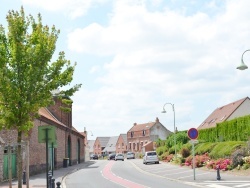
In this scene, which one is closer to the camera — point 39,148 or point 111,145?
point 39,148

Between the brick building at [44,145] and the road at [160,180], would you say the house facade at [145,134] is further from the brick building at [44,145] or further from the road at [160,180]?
the road at [160,180]

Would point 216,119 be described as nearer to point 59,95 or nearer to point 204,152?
point 204,152

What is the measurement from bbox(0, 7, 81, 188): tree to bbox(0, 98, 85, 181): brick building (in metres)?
2.03

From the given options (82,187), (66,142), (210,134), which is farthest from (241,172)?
(66,142)

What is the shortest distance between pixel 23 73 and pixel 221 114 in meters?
55.8

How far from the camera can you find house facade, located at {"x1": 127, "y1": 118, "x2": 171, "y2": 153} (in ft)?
357

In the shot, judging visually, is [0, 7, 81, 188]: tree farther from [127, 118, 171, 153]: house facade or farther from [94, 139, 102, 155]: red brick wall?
[94, 139, 102, 155]: red brick wall

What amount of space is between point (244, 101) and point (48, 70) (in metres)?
51.4

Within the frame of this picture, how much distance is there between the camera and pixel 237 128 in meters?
40.5

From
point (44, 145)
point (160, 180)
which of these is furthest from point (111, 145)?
point (160, 180)

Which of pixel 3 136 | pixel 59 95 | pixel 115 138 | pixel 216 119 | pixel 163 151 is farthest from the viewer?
pixel 115 138

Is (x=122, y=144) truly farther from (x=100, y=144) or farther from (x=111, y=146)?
(x=100, y=144)

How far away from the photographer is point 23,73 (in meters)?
16.8

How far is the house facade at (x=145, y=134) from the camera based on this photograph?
109 metres
